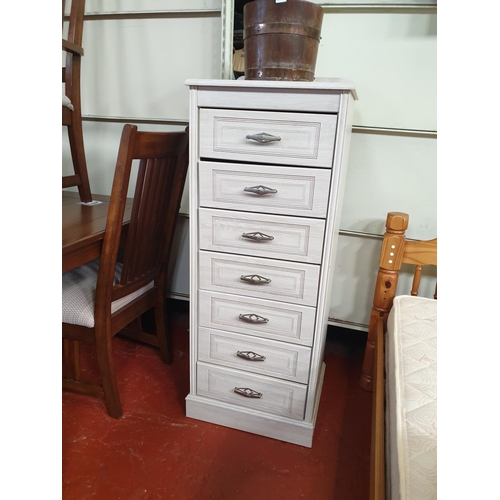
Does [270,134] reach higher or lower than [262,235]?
higher

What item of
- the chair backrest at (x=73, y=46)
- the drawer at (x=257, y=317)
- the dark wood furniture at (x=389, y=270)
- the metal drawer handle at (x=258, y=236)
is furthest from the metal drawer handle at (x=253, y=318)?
the chair backrest at (x=73, y=46)

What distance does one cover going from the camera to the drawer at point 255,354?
→ 114cm

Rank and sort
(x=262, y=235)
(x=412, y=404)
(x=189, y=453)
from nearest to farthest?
(x=412, y=404), (x=262, y=235), (x=189, y=453)

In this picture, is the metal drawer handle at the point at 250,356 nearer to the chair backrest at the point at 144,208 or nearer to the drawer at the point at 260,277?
the drawer at the point at 260,277

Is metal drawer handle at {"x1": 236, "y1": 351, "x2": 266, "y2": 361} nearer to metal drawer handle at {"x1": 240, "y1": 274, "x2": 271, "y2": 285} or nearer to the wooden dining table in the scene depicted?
metal drawer handle at {"x1": 240, "y1": 274, "x2": 271, "y2": 285}

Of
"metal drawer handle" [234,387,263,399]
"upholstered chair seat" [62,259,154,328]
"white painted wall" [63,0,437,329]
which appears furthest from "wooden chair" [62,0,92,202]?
"metal drawer handle" [234,387,263,399]

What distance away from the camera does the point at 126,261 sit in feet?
4.00

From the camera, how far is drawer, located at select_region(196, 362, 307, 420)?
1.17 m

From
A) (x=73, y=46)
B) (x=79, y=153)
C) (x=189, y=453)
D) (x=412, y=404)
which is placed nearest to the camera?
(x=412, y=404)

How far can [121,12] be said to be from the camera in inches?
59.0

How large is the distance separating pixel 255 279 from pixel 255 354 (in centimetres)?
25

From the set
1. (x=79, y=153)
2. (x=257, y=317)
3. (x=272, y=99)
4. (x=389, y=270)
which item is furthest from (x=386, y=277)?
(x=79, y=153)

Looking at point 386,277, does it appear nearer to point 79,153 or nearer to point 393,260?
point 393,260
